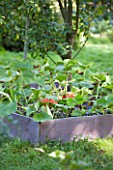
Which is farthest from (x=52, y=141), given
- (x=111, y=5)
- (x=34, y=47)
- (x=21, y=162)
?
(x=111, y=5)

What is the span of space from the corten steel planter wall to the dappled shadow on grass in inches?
3.8

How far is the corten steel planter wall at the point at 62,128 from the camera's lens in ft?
14.0

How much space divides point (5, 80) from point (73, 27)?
2630mm

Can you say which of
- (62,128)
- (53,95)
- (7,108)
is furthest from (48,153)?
(53,95)

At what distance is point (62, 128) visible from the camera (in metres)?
4.37

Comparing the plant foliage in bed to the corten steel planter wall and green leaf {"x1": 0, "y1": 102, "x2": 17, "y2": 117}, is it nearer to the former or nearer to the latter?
green leaf {"x1": 0, "y1": 102, "x2": 17, "y2": 117}

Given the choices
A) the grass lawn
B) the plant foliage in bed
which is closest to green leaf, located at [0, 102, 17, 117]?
the plant foliage in bed

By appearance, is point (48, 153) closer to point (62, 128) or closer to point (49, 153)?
point (49, 153)

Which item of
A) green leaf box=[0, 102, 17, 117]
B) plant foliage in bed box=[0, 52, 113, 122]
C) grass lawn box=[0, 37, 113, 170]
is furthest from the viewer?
plant foliage in bed box=[0, 52, 113, 122]

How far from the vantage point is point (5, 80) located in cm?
449

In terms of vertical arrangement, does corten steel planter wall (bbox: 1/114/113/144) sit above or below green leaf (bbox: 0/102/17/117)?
below

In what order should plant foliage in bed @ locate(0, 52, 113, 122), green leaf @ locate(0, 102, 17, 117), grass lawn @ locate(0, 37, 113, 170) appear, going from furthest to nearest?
plant foliage in bed @ locate(0, 52, 113, 122) < green leaf @ locate(0, 102, 17, 117) < grass lawn @ locate(0, 37, 113, 170)

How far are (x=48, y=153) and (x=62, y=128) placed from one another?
0.42 metres

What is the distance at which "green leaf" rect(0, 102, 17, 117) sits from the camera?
4.18 metres
